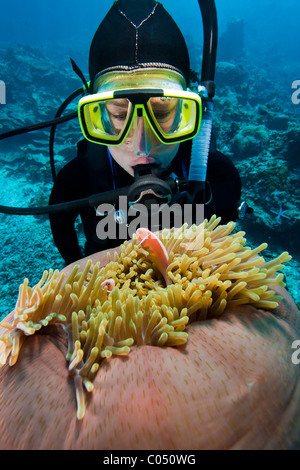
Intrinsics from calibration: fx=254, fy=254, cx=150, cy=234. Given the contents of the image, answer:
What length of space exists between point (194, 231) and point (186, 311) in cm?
54

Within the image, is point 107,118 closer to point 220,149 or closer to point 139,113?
point 139,113

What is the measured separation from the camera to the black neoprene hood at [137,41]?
5.84 ft

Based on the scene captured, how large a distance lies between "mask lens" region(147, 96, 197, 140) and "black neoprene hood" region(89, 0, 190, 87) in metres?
0.25

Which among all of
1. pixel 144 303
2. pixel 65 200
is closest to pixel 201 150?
pixel 144 303

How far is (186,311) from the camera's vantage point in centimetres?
97

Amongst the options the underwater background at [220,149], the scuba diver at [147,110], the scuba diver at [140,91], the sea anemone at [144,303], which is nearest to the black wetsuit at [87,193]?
the scuba diver at [147,110]

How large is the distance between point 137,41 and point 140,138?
678mm

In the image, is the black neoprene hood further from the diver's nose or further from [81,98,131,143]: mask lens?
the diver's nose

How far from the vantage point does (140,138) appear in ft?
5.89

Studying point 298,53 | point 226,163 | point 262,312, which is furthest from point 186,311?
point 298,53

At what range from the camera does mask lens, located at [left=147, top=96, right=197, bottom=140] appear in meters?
1.80
